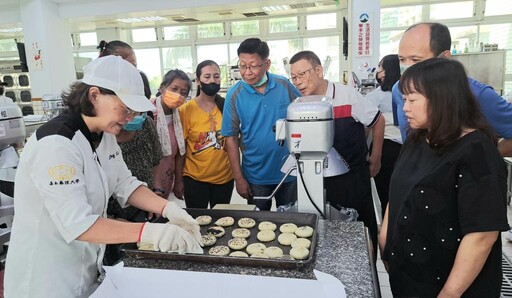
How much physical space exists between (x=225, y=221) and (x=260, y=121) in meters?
0.86

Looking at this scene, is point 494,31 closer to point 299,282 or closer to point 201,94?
point 201,94

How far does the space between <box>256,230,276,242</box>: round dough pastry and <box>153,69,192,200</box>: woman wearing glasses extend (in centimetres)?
95

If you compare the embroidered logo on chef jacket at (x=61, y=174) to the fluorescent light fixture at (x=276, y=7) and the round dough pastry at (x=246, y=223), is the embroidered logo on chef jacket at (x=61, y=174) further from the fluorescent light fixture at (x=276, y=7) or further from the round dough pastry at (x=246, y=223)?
the fluorescent light fixture at (x=276, y=7)

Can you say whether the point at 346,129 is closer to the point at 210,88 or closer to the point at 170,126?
the point at 210,88

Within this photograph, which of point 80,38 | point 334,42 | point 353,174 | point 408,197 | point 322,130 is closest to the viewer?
point 408,197

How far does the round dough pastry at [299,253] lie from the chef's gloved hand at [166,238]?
320 millimetres

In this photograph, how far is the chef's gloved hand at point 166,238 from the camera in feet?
3.29

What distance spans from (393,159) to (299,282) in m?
2.06

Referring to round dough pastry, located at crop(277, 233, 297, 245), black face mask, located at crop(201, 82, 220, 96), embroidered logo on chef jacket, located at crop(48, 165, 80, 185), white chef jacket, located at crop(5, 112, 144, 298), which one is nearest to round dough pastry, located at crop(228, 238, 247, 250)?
Answer: round dough pastry, located at crop(277, 233, 297, 245)

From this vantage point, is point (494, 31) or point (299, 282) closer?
point (299, 282)

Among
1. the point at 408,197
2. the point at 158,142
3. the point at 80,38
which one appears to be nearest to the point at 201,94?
the point at 158,142

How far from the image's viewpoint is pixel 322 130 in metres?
1.30

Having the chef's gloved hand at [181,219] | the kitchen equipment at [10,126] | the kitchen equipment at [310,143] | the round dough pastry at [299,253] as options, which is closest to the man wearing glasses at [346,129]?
the kitchen equipment at [310,143]

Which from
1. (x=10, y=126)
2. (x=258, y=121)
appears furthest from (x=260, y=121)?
(x=10, y=126)
